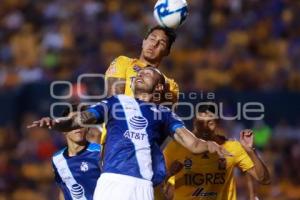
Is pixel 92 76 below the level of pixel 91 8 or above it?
below

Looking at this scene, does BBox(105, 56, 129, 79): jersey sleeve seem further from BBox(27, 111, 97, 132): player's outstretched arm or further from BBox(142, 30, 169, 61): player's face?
BBox(27, 111, 97, 132): player's outstretched arm

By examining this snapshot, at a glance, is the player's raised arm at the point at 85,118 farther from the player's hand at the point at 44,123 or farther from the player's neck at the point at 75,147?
the player's neck at the point at 75,147

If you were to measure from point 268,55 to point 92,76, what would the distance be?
337 centimetres

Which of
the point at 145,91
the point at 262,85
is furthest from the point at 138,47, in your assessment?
the point at 145,91

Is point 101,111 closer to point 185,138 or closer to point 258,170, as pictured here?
point 185,138

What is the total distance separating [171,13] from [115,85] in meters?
0.94

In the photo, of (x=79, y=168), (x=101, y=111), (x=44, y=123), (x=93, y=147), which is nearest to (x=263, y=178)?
(x=93, y=147)

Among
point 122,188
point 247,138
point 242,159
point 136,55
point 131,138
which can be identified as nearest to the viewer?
point 122,188

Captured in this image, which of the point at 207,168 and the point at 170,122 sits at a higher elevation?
the point at 170,122

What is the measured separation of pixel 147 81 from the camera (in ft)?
32.2

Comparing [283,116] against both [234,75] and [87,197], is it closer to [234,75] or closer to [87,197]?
[234,75]

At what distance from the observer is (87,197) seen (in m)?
11.0

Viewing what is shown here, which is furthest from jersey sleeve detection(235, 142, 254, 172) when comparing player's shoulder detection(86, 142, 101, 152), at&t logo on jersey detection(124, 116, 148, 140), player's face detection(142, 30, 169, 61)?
at&t logo on jersey detection(124, 116, 148, 140)

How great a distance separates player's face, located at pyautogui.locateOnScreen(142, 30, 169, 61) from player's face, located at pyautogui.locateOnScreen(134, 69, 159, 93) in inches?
39.1
